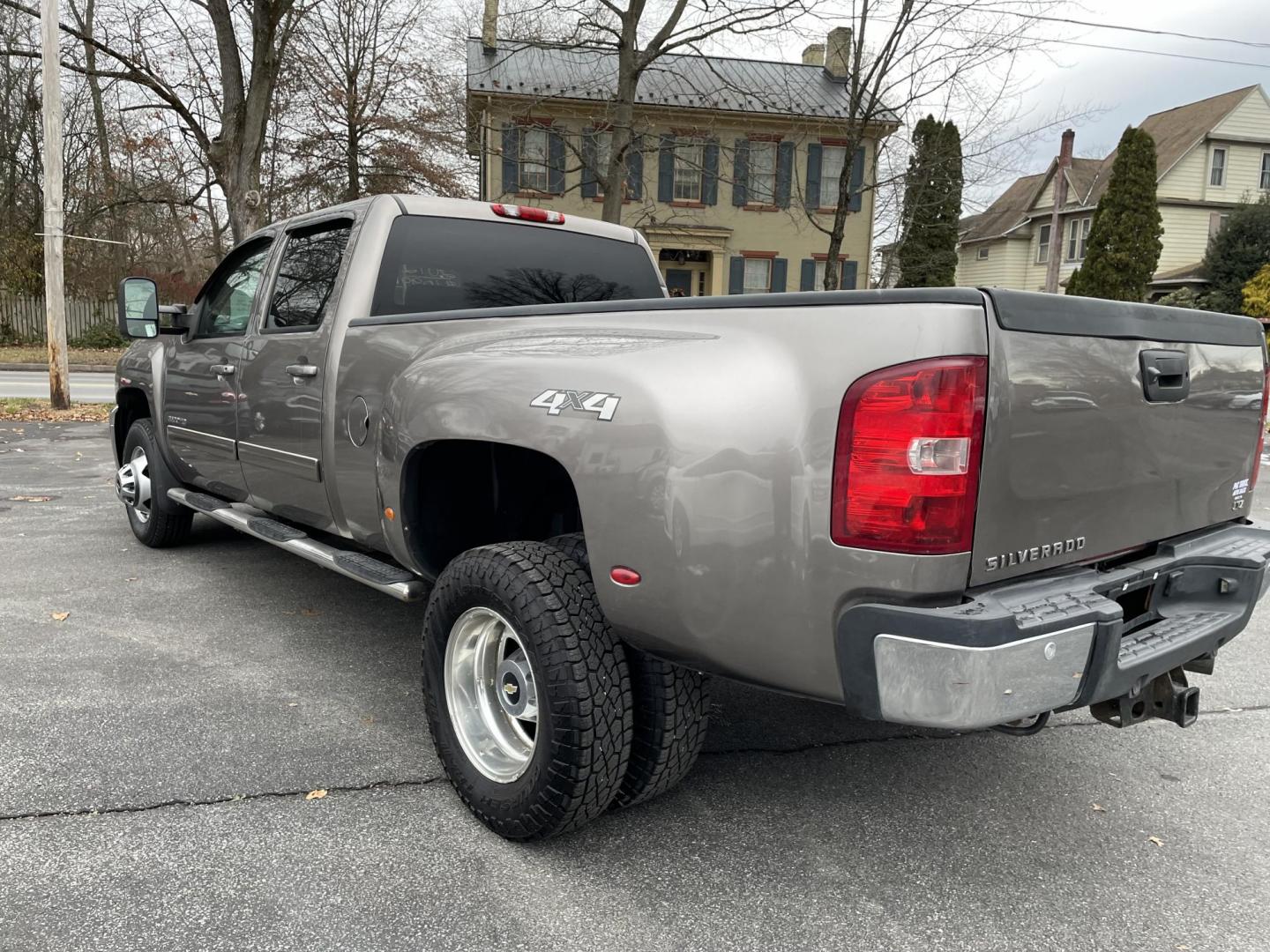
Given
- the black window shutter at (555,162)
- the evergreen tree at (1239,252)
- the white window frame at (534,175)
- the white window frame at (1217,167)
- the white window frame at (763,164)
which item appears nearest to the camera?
the black window shutter at (555,162)

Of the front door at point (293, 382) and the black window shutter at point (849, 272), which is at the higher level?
the black window shutter at point (849, 272)

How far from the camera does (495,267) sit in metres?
4.01

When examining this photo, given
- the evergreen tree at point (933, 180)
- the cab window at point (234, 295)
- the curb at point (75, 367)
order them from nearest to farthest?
1. the cab window at point (234, 295)
2. the evergreen tree at point (933, 180)
3. the curb at point (75, 367)

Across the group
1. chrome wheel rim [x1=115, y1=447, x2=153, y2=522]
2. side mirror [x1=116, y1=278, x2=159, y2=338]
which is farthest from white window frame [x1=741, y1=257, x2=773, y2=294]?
side mirror [x1=116, y1=278, x2=159, y2=338]

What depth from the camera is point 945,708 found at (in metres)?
1.89

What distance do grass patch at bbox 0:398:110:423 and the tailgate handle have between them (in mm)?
13029

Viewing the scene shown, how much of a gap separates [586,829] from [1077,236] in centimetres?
3953

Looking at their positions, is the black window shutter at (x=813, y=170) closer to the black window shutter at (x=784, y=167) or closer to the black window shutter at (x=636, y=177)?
the black window shutter at (x=784, y=167)

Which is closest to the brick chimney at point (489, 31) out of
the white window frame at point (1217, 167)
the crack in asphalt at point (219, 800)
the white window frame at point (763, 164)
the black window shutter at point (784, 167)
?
the white window frame at point (763, 164)

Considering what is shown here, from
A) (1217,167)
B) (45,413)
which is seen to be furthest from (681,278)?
(1217,167)

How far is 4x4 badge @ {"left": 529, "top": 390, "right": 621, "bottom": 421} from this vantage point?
228 cm

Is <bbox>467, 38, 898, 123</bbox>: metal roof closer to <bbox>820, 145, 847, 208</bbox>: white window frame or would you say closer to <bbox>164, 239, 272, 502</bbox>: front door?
<bbox>820, 145, 847, 208</bbox>: white window frame

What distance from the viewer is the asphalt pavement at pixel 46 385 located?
15.8m

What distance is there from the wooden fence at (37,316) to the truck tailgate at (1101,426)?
3125cm
